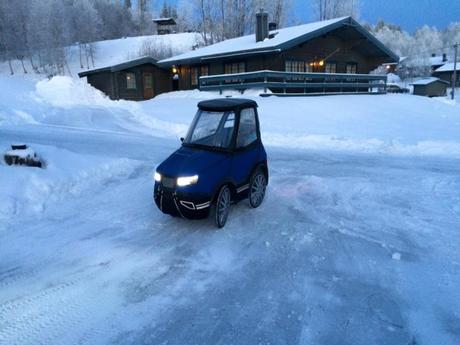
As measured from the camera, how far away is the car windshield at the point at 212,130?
221 inches

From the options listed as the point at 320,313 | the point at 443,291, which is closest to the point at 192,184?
the point at 320,313

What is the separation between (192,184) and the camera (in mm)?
5023

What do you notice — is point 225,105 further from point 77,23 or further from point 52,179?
point 77,23

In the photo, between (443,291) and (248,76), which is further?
(248,76)

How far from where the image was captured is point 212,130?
5754 millimetres

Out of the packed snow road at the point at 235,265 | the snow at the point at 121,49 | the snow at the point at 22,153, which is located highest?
the snow at the point at 121,49

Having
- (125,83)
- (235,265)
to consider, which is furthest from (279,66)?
(235,265)

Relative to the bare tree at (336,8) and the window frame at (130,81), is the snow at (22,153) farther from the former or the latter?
the bare tree at (336,8)

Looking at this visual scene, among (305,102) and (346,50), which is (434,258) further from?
(346,50)

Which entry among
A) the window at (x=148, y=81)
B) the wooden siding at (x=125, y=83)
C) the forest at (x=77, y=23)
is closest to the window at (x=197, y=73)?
the wooden siding at (x=125, y=83)

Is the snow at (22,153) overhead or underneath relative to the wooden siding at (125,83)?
underneath

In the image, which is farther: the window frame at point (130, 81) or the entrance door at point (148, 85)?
the entrance door at point (148, 85)

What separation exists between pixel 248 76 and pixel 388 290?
781 inches

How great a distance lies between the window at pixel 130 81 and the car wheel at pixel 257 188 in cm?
2699
